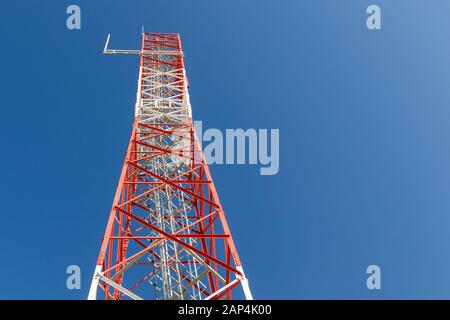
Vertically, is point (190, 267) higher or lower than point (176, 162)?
lower

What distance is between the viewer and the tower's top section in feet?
72.0

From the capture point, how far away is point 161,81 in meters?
26.6

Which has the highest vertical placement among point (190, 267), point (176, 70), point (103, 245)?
point (176, 70)

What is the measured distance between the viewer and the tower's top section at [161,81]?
22.0 meters

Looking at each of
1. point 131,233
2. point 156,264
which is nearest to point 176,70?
point 131,233

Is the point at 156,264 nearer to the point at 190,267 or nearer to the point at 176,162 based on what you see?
the point at 190,267

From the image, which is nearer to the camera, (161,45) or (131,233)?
(131,233)
